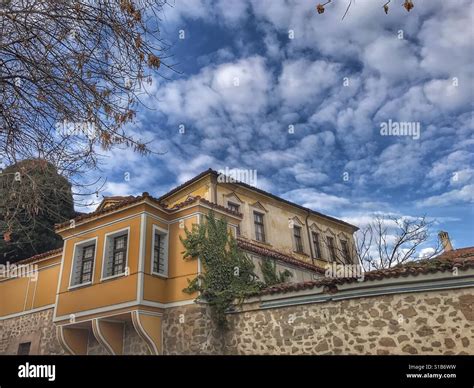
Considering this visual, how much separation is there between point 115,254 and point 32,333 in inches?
206

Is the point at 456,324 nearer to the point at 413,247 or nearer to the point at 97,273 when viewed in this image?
the point at 97,273

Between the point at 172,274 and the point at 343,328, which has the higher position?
the point at 172,274

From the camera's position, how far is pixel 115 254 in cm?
1158

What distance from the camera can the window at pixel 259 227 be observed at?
1878 cm

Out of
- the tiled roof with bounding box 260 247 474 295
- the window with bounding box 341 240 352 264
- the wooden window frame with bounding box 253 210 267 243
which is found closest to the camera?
the tiled roof with bounding box 260 247 474 295

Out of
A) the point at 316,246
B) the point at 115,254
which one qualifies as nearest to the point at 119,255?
the point at 115,254

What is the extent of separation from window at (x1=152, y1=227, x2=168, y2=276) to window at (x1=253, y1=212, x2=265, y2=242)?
7.63m

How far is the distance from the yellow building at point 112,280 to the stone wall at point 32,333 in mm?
35

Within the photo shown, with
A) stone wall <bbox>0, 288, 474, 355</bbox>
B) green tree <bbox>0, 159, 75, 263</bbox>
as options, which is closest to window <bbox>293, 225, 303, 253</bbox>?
stone wall <bbox>0, 288, 474, 355</bbox>

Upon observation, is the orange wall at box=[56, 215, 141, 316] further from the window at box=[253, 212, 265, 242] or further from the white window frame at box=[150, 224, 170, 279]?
the window at box=[253, 212, 265, 242]

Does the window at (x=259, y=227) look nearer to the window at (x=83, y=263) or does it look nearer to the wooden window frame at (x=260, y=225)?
the wooden window frame at (x=260, y=225)

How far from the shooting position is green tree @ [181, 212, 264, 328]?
10406 mm

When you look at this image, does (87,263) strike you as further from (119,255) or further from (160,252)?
(160,252)

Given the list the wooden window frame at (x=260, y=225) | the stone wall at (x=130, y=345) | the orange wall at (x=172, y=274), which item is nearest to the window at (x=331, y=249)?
the wooden window frame at (x=260, y=225)
